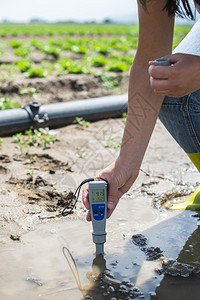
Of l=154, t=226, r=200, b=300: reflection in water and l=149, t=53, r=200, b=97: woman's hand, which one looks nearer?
l=149, t=53, r=200, b=97: woman's hand

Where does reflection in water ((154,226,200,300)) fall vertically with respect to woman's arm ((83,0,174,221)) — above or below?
below

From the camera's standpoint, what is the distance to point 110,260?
1.83 m

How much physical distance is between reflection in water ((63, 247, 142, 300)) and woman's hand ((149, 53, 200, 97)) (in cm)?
84

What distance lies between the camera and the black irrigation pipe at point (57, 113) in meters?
3.27

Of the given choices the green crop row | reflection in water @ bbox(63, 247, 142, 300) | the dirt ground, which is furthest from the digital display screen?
the green crop row

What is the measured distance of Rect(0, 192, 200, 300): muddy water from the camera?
63.9 inches

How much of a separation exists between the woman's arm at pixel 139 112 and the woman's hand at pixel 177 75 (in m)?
0.25

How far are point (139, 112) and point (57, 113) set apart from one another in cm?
183

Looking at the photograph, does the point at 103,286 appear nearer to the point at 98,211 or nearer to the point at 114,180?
the point at 98,211

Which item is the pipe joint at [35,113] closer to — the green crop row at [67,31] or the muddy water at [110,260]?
the muddy water at [110,260]

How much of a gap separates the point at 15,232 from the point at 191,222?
98cm

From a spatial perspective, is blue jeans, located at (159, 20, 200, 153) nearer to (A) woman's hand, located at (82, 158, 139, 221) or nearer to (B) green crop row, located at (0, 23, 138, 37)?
(A) woman's hand, located at (82, 158, 139, 221)

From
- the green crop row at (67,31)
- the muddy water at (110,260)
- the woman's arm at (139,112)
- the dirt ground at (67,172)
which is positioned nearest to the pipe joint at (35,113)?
the dirt ground at (67,172)

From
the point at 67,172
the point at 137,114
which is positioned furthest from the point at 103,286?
the point at 67,172
